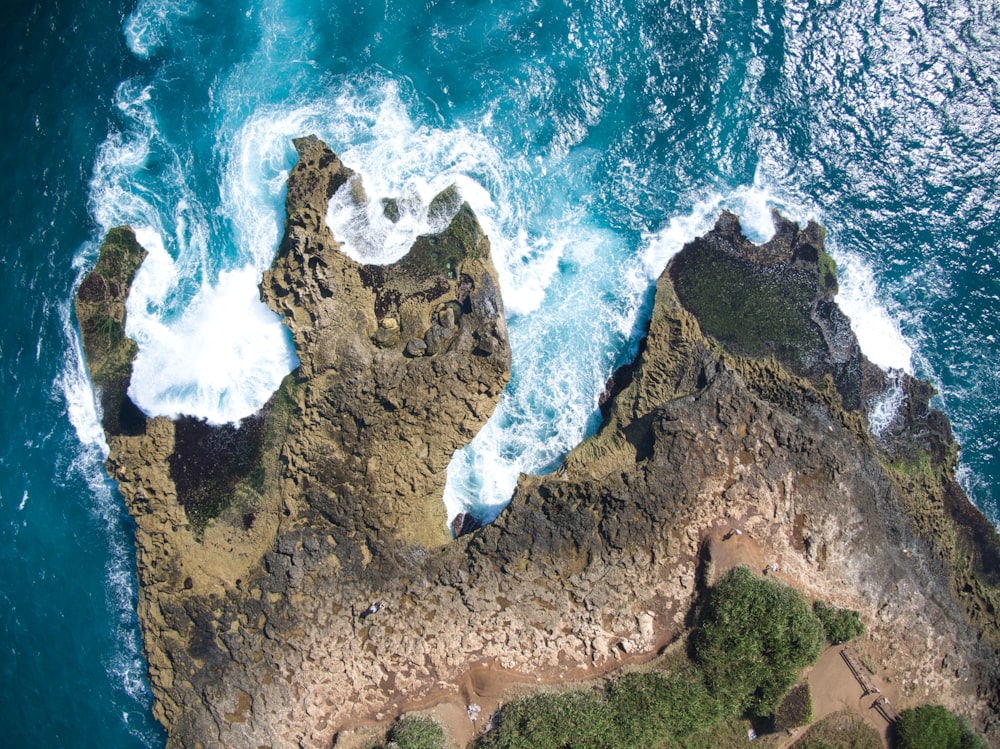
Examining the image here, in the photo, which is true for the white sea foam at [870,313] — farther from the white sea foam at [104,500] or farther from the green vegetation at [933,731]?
the white sea foam at [104,500]

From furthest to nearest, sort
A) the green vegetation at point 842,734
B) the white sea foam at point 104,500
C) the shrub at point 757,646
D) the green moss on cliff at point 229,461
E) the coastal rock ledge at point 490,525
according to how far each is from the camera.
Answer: the white sea foam at point 104,500 → the green moss on cliff at point 229,461 → the coastal rock ledge at point 490,525 → the green vegetation at point 842,734 → the shrub at point 757,646

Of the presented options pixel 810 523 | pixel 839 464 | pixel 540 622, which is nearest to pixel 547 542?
pixel 540 622

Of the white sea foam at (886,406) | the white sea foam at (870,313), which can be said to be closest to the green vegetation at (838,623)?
the white sea foam at (886,406)

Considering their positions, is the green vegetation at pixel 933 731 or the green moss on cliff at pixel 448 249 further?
the green moss on cliff at pixel 448 249

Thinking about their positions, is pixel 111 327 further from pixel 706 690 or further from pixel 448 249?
pixel 706 690

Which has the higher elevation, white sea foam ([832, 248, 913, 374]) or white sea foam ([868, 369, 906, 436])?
white sea foam ([832, 248, 913, 374])

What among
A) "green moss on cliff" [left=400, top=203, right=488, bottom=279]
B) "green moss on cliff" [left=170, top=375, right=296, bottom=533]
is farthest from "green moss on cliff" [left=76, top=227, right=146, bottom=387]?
"green moss on cliff" [left=400, top=203, right=488, bottom=279]

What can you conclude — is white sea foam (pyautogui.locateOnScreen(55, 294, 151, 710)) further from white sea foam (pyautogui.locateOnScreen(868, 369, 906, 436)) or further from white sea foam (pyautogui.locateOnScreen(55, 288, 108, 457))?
white sea foam (pyautogui.locateOnScreen(868, 369, 906, 436))
